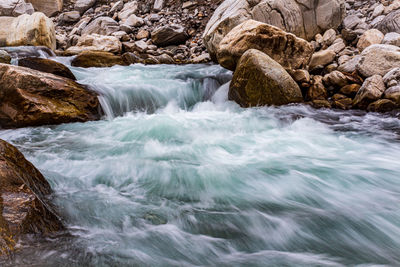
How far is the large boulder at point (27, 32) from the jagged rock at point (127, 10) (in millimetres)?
6539

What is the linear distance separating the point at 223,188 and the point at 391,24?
875 cm

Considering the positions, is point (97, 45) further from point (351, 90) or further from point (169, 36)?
point (351, 90)

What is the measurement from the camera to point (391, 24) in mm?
8289

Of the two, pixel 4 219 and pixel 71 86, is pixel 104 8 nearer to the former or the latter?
pixel 71 86

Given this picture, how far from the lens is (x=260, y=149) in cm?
432

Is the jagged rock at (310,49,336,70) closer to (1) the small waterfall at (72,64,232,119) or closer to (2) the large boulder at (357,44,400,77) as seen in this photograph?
(2) the large boulder at (357,44,400,77)

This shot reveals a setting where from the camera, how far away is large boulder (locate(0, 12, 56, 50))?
36.8 ft

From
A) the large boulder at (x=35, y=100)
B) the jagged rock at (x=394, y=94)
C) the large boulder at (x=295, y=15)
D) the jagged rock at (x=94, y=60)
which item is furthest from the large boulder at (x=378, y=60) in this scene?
the jagged rock at (x=94, y=60)

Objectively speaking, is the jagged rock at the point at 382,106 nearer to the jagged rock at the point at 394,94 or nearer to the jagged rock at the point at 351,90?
the jagged rock at the point at 394,94

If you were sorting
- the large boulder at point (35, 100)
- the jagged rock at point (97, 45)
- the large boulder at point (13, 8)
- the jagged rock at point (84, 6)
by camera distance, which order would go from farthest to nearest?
the jagged rock at point (84, 6), the large boulder at point (13, 8), the jagged rock at point (97, 45), the large boulder at point (35, 100)

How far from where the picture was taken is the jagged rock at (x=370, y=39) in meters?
7.76

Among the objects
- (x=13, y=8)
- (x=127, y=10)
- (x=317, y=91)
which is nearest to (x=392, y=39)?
(x=317, y=91)

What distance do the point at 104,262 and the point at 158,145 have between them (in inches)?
106

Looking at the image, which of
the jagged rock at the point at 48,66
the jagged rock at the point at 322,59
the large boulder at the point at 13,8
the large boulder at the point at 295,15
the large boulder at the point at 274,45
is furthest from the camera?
the large boulder at the point at 13,8
